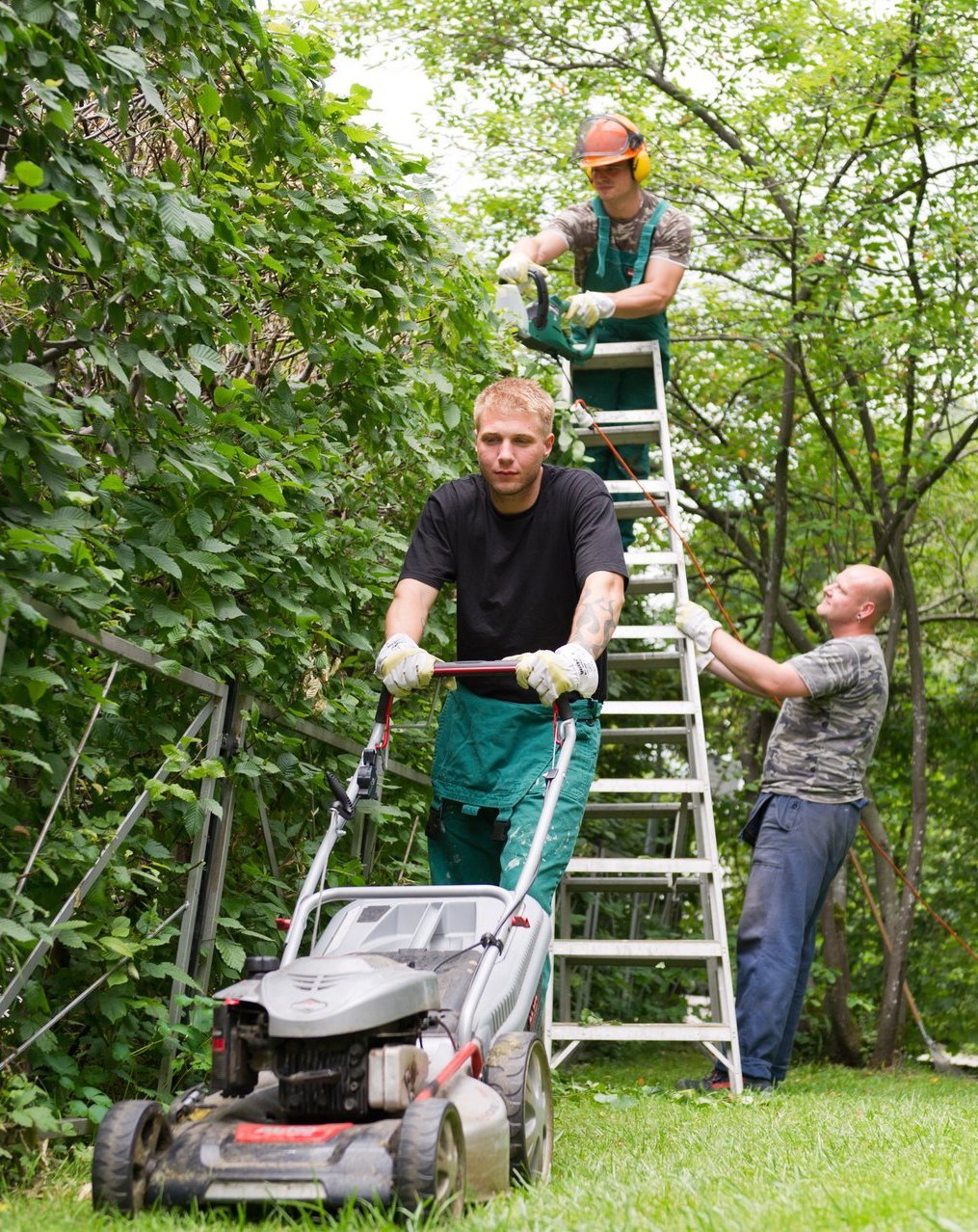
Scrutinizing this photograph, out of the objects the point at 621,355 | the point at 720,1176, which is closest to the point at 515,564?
the point at 720,1176

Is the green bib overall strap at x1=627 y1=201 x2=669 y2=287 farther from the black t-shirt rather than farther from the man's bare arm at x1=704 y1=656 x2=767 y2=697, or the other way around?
the black t-shirt

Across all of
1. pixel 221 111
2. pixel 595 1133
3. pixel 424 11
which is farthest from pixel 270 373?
pixel 424 11

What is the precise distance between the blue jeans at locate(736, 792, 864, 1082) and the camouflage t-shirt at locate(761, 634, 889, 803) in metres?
0.08

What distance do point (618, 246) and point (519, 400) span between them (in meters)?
3.28

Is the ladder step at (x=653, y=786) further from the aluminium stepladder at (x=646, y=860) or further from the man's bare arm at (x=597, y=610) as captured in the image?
the man's bare arm at (x=597, y=610)

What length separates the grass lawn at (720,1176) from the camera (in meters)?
2.46

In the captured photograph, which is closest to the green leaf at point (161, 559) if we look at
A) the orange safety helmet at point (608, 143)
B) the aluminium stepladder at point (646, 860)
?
the aluminium stepladder at point (646, 860)

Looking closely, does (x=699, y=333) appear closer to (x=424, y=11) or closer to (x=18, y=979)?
(x=424, y=11)

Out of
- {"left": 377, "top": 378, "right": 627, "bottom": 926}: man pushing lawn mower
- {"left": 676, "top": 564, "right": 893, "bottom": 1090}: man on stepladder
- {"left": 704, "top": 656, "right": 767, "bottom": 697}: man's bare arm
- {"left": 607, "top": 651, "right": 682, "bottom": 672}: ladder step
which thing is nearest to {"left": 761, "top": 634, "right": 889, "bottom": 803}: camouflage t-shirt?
{"left": 676, "top": 564, "right": 893, "bottom": 1090}: man on stepladder

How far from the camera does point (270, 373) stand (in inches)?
171

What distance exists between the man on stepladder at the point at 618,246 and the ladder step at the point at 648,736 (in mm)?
896

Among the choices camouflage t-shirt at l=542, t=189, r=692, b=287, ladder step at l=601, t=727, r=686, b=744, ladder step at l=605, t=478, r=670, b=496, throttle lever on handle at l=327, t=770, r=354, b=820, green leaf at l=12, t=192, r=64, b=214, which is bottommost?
throttle lever on handle at l=327, t=770, r=354, b=820

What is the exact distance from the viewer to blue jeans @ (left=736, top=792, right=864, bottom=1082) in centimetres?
588

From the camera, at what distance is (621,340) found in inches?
288
